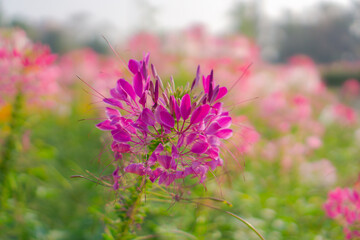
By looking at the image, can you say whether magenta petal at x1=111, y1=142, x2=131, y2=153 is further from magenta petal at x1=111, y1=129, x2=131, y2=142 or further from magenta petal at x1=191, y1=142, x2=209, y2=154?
magenta petal at x1=191, y1=142, x2=209, y2=154

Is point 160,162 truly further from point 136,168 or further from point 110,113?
point 110,113

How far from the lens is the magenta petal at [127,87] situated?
87 centimetres

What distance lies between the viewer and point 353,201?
57.3 inches

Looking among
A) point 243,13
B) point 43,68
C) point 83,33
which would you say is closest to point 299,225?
point 43,68

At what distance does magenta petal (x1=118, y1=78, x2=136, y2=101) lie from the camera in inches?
34.4

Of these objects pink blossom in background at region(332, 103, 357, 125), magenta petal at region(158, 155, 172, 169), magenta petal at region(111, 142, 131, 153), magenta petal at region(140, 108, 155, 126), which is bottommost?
magenta petal at region(158, 155, 172, 169)

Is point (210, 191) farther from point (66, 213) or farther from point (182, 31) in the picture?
point (182, 31)

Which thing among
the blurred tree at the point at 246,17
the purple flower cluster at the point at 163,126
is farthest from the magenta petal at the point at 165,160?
the blurred tree at the point at 246,17

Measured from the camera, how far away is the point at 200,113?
2.76 feet

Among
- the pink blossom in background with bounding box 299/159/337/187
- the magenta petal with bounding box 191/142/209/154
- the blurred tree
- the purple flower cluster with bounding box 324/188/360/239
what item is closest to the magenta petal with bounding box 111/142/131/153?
the magenta petal with bounding box 191/142/209/154

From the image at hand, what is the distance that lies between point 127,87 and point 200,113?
0.78 feet

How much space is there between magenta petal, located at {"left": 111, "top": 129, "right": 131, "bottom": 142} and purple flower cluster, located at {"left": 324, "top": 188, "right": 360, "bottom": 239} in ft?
3.99

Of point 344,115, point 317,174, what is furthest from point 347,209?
point 344,115

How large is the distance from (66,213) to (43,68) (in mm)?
1292
